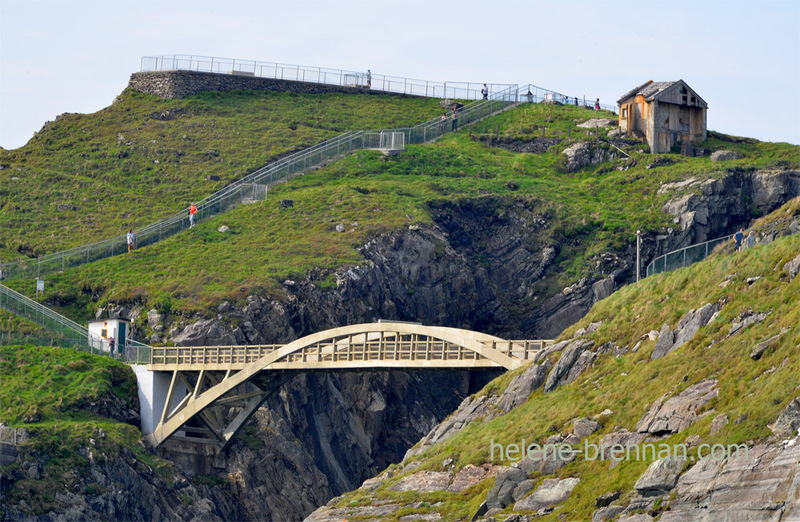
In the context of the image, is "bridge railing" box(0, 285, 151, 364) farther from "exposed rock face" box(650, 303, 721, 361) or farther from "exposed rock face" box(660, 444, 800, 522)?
"exposed rock face" box(660, 444, 800, 522)

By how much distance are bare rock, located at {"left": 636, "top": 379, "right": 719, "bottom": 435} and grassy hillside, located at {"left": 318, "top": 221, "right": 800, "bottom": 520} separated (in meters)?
0.49

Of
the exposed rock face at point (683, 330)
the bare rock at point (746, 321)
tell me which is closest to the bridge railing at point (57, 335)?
the exposed rock face at point (683, 330)

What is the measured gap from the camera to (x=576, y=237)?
118m

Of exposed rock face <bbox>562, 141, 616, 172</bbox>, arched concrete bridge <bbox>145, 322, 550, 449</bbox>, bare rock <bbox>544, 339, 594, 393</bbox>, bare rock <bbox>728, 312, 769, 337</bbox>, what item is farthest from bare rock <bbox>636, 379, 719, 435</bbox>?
exposed rock face <bbox>562, 141, 616, 172</bbox>

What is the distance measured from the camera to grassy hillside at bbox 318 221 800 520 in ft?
182

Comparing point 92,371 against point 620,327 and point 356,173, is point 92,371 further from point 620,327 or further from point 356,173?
point 356,173

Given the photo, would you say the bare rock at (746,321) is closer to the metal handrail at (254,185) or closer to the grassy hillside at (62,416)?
the grassy hillside at (62,416)

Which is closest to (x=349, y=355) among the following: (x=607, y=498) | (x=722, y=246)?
(x=722, y=246)

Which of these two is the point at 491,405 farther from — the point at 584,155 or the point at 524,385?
the point at 584,155

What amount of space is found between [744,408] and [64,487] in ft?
130

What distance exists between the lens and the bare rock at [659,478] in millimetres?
53281

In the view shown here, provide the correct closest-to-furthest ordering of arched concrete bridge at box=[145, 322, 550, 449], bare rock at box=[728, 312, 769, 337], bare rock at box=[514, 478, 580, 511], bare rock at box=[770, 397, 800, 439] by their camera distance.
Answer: bare rock at box=[770, 397, 800, 439] < bare rock at box=[514, 478, 580, 511] < bare rock at box=[728, 312, 769, 337] < arched concrete bridge at box=[145, 322, 550, 449]

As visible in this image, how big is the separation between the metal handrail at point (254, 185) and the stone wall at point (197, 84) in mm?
15574

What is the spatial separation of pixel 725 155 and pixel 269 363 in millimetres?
59185
